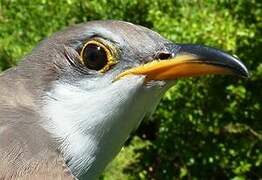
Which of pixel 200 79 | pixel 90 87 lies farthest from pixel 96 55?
pixel 200 79

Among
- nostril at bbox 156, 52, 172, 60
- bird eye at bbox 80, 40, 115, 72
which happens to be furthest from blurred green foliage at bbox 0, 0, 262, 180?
bird eye at bbox 80, 40, 115, 72

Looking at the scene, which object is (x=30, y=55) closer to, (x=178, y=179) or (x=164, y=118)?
(x=164, y=118)

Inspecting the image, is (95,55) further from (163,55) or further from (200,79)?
(200,79)

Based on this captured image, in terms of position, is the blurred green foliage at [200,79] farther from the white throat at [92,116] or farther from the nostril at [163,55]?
the white throat at [92,116]

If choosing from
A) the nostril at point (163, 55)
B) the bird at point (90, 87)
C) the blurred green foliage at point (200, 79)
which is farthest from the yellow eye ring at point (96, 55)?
the blurred green foliage at point (200, 79)

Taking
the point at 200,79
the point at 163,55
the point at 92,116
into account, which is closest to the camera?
the point at 92,116

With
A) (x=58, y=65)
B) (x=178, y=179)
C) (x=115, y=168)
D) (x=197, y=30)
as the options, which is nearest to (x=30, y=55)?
(x=58, y=65)

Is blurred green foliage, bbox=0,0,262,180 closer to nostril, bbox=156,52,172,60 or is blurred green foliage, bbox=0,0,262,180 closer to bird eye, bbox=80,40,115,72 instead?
nostril, bbox=156,52,172,60
